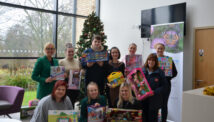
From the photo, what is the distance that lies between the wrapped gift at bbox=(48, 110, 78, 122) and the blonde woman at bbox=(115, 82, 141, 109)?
689 millimetres

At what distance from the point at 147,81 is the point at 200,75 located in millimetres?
1962

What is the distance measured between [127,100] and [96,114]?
1.63ft

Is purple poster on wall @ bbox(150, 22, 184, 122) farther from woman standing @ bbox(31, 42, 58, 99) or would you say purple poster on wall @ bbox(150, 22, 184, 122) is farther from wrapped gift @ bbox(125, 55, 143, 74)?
woman standing @ bbox(31, 42, 58, 99)

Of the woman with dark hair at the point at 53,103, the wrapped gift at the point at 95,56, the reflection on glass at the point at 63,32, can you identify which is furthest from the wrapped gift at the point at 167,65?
the reflection on glass at the point at 63,32

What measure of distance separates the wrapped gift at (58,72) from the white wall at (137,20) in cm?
283

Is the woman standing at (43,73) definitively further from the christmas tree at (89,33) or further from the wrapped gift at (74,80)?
the christmas tree at (89,33)

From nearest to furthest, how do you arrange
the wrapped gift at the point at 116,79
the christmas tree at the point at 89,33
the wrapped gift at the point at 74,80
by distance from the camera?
the wrapped gift at the point at 116,79, the wrapped gift at the point at 74,80, the christmas tree at the point at 89,33

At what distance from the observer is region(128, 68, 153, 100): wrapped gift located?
2.84 m

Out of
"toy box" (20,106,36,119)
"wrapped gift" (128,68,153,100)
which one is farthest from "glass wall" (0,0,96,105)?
"wrapped gift" (128,68,153,100)

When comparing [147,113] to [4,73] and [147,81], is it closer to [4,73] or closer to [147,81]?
[147,81]

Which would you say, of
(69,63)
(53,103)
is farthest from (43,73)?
(53,103)

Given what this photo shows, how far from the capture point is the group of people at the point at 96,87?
2.58 meters

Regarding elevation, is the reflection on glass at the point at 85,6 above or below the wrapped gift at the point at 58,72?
A: above

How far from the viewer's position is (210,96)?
1443mm
